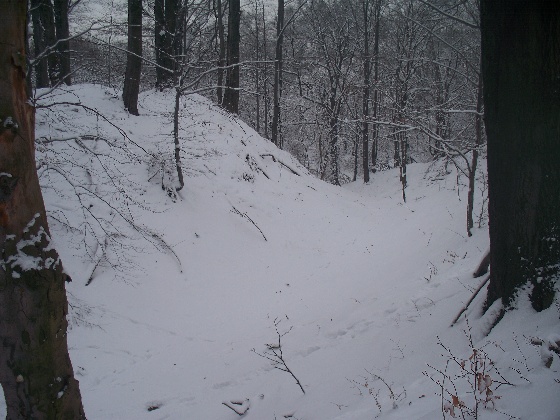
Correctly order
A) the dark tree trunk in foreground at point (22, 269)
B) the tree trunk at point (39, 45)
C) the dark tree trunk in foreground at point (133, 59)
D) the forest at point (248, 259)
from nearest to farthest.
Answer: the dark tree trunk in foreground at point (22, 269) < the forest at point (248, 259) < the dark tree trunk in foreground at point (133, 59) < the tree trunk at point (39, 45)

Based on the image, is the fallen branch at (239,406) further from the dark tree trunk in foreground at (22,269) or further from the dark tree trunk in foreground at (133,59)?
the dark tree trunk in foreground at (133,59)

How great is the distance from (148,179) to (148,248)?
2212 millimetres

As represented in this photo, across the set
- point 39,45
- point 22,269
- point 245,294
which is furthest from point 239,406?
point 39,45

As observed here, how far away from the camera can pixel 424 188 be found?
62.1 ft

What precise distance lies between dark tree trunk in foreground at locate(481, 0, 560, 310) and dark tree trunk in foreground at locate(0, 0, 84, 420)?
141 inches

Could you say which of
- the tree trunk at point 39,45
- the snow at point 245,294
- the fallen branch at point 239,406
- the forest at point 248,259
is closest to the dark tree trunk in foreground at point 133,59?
the forest at point 248,259

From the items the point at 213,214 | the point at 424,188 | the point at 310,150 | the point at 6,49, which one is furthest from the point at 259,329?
the point at 310,150

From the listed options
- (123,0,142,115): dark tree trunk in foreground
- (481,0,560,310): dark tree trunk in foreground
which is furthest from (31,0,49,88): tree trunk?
(481,0,560,310): dark tree trunk in foreground

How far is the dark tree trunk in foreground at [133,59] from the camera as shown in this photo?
10320mm

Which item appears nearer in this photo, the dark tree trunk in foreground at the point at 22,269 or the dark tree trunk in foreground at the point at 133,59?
the dark tree trunk in foreground at the point at 22,269

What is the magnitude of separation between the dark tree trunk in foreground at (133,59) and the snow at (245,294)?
39 centimetres

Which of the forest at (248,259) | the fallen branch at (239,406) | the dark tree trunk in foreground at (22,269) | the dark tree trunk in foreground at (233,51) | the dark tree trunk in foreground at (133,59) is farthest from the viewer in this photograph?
the dark tree trunk in foreground at (233,51)

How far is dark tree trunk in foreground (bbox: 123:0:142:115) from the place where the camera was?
406 inches

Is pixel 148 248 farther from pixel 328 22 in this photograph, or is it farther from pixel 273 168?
pixel 328 22
